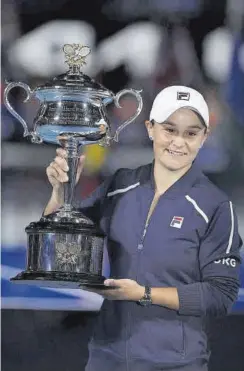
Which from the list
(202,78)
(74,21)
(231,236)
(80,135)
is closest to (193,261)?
(231,236)

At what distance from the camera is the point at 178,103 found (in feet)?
8.27

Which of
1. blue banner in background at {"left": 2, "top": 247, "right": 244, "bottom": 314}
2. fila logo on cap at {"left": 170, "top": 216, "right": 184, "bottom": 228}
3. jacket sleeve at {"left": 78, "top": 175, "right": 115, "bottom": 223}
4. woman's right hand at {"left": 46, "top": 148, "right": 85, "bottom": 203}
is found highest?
woman's right hand at {"left": 46, "top": 148, "right": 85, "bottom": 203}

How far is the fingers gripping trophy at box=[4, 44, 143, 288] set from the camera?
2.35 meters

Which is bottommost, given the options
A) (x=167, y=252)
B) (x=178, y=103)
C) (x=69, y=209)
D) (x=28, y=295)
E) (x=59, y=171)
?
(x=28, y=295)

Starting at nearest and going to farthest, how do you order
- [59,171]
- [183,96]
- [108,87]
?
[59,171]
[183,96]
[108,87]

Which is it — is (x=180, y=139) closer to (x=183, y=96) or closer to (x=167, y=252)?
(x=183, y=96)

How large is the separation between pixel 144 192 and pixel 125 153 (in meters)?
0.27

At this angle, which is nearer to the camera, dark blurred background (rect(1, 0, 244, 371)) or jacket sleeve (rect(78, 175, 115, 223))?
jacket sleeve (rect(78, 175, 115, 223))

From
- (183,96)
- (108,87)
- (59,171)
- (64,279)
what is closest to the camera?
(64,279)

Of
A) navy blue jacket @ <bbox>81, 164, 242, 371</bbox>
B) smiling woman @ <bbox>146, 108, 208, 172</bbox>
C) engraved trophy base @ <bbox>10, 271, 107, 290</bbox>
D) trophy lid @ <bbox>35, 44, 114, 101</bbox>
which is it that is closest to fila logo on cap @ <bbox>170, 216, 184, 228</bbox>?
navy blue jacket @ <bbox>81, 164, 242, 371</bbox>

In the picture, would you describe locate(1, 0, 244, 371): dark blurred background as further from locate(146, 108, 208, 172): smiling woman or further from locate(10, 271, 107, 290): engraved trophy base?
locate(10, 271, 107, 290): engraved trophy base

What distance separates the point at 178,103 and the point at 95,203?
36 centimetres

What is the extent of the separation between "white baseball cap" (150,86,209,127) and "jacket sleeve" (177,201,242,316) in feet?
0.90

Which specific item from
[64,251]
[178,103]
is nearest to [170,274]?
[64,251]
